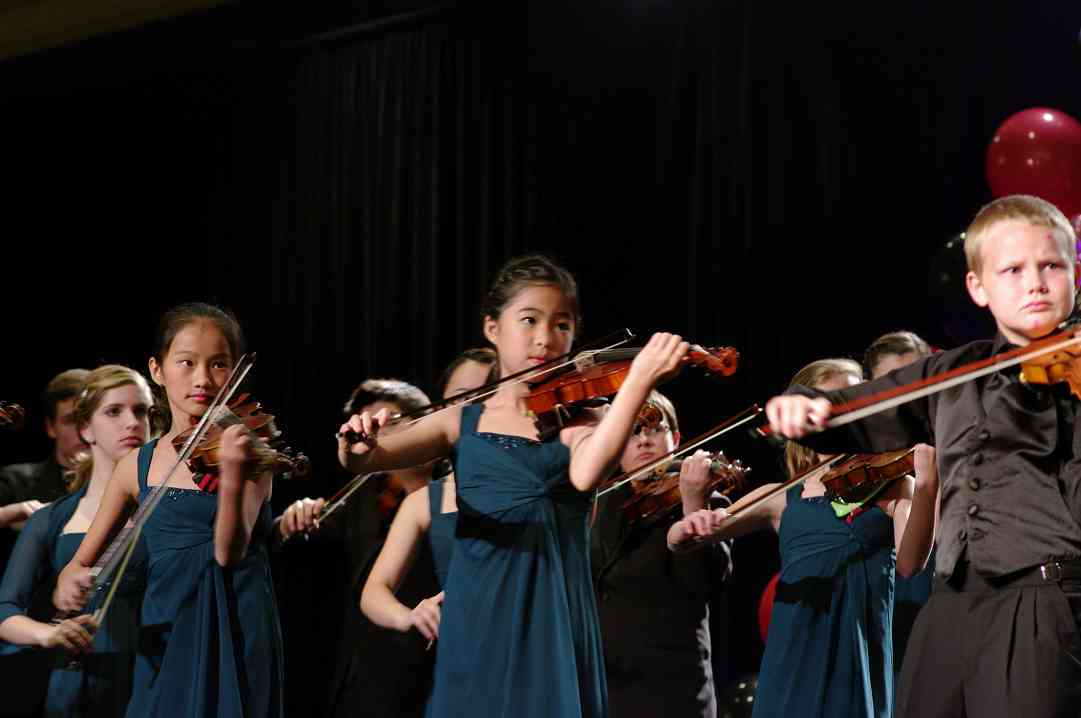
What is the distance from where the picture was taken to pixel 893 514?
297 centimetres

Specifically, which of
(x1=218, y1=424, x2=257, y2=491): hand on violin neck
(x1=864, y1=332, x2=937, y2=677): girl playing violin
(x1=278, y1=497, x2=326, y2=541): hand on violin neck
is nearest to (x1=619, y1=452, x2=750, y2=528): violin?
(x1=864, y1=332, x2=937, y2=677): girl playing violin

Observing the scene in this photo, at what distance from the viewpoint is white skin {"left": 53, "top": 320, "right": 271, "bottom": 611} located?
270cm

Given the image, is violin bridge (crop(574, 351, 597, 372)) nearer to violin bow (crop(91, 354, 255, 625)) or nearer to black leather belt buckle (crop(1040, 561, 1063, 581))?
violin bow (crop(91, 354, 255, 625))

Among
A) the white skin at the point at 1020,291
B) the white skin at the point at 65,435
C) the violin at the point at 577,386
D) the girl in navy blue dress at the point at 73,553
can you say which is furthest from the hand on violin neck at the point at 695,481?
the white skin at the point at 65,435

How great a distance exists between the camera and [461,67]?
198 inches

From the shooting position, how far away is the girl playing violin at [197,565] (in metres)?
2.63

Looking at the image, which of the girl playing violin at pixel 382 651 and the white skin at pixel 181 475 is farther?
the girl playing violin at pixel 382 651

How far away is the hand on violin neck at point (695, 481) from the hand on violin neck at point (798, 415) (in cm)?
121

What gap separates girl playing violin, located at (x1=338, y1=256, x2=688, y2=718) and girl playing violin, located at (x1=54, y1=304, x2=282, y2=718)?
0.48m

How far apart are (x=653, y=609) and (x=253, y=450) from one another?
3.93ft

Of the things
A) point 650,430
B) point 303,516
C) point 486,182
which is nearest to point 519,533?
point 303,516

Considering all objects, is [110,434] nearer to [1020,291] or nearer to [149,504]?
[149,504]

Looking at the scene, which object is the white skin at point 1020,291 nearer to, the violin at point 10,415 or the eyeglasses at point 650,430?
the eyeglasses at point 650,430

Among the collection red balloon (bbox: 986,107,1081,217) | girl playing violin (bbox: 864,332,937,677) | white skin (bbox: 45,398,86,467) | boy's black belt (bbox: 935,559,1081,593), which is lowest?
boy's black belt (bbox: 935,559,1081,593)
